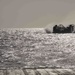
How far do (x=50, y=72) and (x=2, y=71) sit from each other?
1681mm

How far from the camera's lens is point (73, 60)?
1686 centimetres

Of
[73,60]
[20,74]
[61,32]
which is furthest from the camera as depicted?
[61,32]

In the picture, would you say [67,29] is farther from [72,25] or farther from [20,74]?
[20,74]

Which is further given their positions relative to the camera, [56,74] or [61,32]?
[61,32]

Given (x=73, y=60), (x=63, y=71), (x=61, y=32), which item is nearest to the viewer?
(x=63, y=71)

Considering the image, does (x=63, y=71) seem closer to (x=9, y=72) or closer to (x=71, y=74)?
(x=71, y=74)

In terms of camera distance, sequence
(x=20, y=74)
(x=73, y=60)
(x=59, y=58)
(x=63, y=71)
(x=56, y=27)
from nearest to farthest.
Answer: (x=20, y=74) → (x=63, y=71) → (x=73, y=60) → (x=59, y=58) → (x=56, y=27)

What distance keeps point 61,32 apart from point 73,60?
3760 cm

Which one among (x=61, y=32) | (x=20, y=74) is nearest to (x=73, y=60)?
(x=20, y=74)

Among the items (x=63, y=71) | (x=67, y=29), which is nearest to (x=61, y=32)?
(x=67, y=29)

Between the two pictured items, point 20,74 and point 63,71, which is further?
point 63,71

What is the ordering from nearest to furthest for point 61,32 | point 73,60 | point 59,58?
point 73,60 < point 59,58 < point 61,32

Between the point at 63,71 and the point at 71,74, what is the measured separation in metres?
0.76

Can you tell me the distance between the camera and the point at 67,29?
171ft
